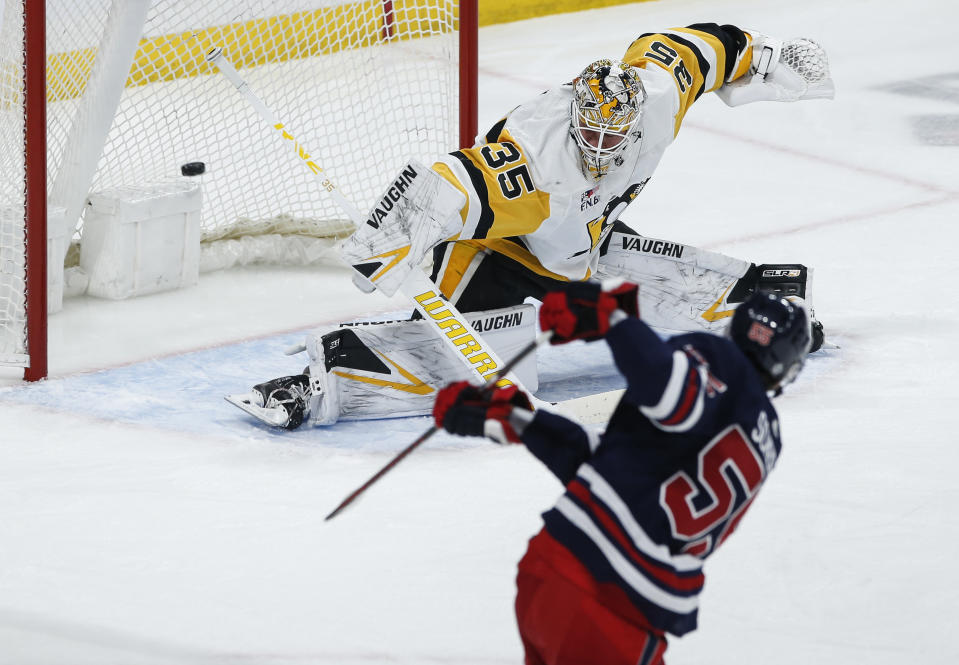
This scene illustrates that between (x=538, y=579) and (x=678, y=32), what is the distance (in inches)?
88.6

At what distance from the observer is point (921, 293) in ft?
15.6

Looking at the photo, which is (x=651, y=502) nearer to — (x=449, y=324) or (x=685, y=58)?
(x=449, y=324)

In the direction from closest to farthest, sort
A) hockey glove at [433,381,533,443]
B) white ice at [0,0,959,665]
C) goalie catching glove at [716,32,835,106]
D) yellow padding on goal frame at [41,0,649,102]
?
hockey glove at [433,381,533,443]
white ice at [0,0,959,665]
goalie catching glove at [716,32,835,106]
yellow padding on goal frame at [41,0,649,102]

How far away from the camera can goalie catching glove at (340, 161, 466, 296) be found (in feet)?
11.5

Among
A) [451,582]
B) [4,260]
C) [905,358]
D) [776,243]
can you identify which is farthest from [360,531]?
[776,243]

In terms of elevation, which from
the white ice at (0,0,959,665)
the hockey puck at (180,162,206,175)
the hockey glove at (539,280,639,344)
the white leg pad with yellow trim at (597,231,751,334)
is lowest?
the white ice at (0,0,959,665)

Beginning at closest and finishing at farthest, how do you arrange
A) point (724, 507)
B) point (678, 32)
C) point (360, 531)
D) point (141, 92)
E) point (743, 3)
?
point (724, 507), point (360, 531), point (678, 32), point (141, 92), point (743, 3)

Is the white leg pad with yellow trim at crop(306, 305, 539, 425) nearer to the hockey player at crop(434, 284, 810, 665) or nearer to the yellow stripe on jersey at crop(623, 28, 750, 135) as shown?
the yellow stripe on jersey at crop(623, 28, 750, 135)

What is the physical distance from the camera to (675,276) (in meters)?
4.14

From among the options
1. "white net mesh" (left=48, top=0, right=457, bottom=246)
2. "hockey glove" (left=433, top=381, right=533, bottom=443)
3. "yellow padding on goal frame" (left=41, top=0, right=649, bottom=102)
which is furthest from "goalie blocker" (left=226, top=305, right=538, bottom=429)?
"hockey glove" (left=433, top=381, right=533, bottom=443)

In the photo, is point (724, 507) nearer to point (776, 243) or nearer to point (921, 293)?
point (921, 293)

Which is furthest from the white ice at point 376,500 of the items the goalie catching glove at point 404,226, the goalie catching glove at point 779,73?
the goalie catching glove at point 779,73

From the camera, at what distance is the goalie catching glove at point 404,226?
3518 mm

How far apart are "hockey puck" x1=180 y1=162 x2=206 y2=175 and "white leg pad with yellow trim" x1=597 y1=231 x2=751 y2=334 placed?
133cm
